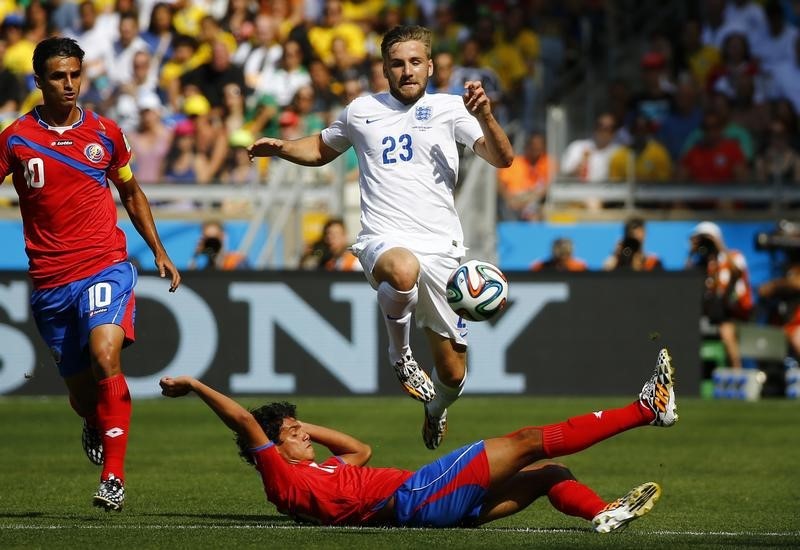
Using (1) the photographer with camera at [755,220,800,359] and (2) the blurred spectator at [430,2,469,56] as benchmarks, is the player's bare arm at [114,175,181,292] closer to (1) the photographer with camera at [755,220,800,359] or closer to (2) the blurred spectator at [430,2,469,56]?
(1) the photographer with camera at [755,220,800,359]

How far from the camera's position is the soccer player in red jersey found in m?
9.19

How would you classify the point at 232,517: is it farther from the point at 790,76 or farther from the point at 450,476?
the point at 790,76

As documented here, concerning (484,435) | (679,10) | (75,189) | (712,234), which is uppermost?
(679,10)

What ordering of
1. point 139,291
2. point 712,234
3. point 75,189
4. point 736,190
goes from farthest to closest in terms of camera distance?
point 736,190 → point 712,234 → point 139,291 → point 75,189

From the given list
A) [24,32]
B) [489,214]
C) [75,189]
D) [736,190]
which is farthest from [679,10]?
[75,189]

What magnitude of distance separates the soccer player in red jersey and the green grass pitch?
86 cm

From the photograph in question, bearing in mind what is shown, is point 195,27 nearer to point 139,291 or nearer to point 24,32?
point 24,32

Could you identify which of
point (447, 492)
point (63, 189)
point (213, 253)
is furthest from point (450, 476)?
point (213, 253)

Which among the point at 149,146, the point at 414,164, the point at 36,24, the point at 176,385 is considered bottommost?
the point at 176,385

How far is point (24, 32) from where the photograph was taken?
22688mm


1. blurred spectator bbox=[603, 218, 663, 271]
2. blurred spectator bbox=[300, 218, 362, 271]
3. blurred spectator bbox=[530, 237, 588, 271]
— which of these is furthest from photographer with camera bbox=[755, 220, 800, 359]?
blurred spectator bbox=[300, 218, 362, 271]

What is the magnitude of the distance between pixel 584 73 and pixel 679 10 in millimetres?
1876

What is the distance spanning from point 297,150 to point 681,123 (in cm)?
1156

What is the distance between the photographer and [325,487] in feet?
27.4
